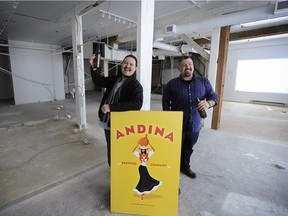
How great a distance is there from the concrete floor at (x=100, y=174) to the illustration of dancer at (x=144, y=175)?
381mm

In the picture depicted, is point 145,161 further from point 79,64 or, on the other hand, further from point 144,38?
point 79,64

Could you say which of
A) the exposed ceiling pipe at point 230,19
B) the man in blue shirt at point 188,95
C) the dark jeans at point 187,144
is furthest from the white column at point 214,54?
the dark jeans at point 187,144

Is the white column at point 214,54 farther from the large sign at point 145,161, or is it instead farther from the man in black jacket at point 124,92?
the large sign at point 145,161

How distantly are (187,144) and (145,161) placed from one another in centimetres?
74

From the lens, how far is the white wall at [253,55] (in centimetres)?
620

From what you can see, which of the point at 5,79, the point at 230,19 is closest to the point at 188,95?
the point at 230,19

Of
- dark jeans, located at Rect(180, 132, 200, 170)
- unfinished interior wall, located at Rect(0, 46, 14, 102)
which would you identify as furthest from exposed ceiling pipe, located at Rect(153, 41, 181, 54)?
unfinished interior wall, located at Rect(0, 46, 14, 102)

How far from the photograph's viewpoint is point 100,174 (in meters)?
1.97

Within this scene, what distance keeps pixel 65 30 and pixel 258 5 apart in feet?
14.6

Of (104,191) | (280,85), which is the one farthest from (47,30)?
(280,85)

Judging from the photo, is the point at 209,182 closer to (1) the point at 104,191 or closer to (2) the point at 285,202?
(2) the point at 285,202

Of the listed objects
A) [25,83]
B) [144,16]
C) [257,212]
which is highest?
[144,16]

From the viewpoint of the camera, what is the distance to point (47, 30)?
4.57 metres

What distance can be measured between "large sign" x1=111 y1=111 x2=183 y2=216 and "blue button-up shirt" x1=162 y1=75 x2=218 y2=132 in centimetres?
52
